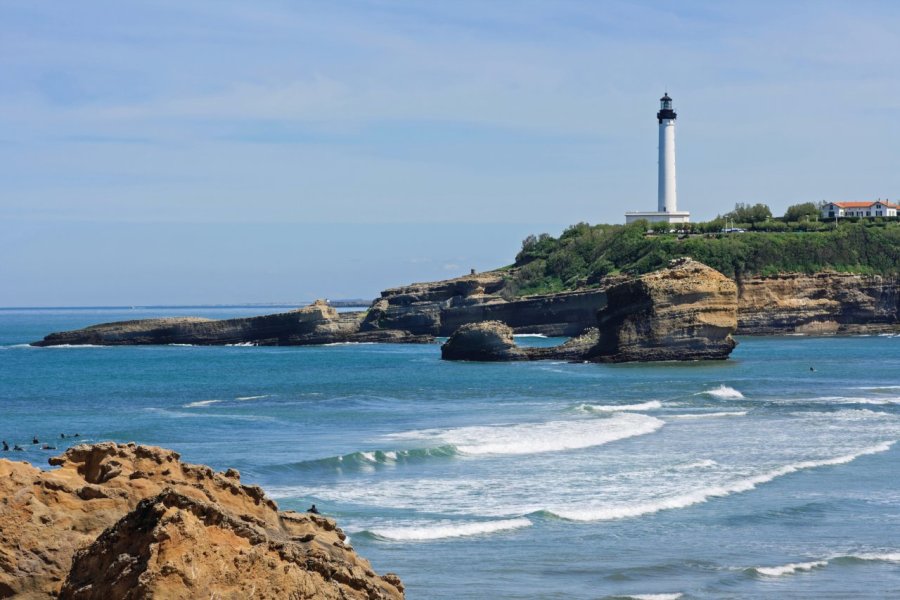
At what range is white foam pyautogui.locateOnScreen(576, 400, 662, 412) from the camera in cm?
Answer: 4222

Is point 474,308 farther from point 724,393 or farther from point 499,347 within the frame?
point 724,393

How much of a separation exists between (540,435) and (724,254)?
6905 cm

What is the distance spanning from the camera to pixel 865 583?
1700 centimetres

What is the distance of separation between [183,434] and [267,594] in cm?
2887

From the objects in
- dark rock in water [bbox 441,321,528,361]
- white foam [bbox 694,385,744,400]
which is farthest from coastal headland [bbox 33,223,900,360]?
white foam [bbox 694,385,744,400]

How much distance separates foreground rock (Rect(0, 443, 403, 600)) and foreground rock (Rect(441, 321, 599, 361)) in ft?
196

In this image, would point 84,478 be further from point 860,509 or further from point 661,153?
point 661,153

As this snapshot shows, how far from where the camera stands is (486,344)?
71250mm

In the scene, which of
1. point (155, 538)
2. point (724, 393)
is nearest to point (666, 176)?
point (724, 393)

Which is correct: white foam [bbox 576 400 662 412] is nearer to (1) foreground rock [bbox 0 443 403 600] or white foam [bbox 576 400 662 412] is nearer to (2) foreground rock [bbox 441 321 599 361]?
(2) foreground rock [bbox 441 321 599 361]

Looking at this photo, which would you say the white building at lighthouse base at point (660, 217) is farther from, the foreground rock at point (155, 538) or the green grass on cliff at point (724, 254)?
the foreground rock at point (155, 538)

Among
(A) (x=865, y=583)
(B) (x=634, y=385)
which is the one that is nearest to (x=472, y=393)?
(B) (x=634, y=385)

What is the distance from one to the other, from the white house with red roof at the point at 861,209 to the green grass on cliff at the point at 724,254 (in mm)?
9676

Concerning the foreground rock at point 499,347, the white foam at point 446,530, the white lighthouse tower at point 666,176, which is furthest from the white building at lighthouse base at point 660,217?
the white foam at point 446,530
